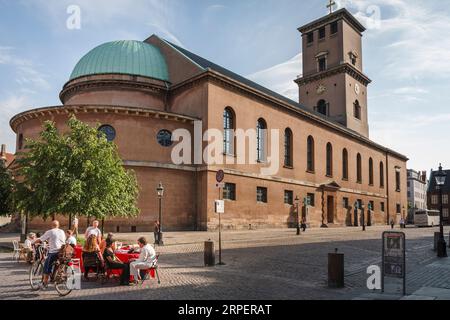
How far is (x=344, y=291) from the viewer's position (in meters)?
9.85

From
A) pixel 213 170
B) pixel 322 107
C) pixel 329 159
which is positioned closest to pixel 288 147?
pixel 329 159

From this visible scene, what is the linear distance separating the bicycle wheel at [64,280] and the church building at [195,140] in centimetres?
1580

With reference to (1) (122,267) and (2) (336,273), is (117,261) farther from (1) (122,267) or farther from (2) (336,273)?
(2) (336,273)

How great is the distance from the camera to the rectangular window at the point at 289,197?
140 feet

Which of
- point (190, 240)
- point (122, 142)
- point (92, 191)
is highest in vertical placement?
point (122, 142)

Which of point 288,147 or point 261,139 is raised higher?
Result: point 261,139

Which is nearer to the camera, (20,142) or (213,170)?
(213,170)

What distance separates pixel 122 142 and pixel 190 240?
404 inches

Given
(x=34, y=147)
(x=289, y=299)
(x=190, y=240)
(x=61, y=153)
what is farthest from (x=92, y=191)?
(x=289, y=299)

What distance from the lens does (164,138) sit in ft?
108

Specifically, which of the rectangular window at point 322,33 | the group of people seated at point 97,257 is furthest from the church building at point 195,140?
the group of people seated at point 97,257

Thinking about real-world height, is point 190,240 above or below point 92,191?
below

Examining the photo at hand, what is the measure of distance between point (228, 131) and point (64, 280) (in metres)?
28.0

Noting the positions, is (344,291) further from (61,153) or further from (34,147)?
(34,147)
